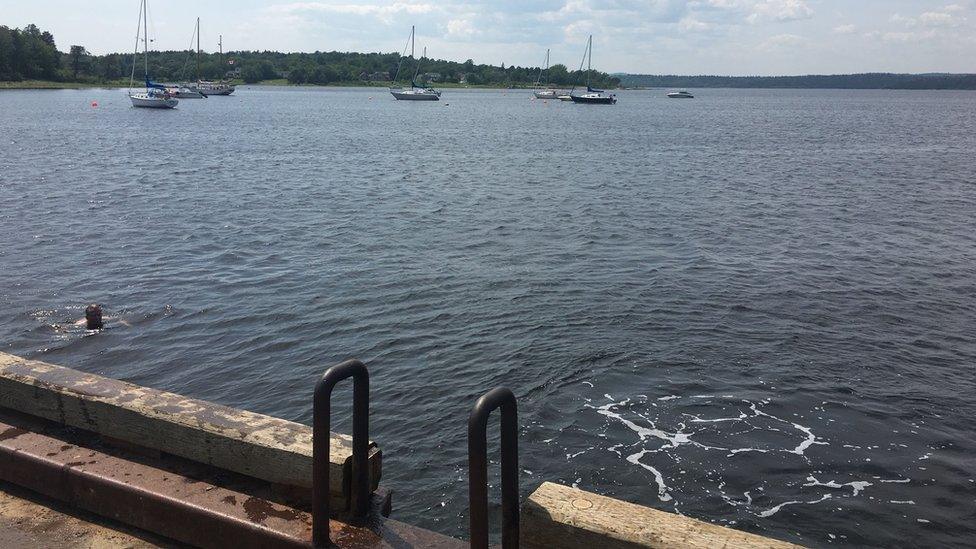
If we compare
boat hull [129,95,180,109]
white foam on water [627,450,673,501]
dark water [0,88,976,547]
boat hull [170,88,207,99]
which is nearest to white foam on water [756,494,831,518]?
dark water [0,88,976,547]

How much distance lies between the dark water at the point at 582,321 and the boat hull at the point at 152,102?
7561 centimetres

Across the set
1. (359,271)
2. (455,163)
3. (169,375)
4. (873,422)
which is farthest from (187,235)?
(455,163)

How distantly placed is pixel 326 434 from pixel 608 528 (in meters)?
1.56

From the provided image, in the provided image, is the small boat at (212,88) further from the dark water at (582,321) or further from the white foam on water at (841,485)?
the white foam on water at (841,485)

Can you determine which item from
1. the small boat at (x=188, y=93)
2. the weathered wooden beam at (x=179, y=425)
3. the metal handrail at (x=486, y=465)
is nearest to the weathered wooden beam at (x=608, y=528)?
the metal handrail at (x=486, y=465)

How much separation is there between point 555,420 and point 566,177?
31.4 m

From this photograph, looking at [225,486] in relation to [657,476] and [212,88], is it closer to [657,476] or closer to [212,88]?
[657,476]

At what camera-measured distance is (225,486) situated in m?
4.96

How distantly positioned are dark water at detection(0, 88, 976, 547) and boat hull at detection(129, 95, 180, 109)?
75.6m

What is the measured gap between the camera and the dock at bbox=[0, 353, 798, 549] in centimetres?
394

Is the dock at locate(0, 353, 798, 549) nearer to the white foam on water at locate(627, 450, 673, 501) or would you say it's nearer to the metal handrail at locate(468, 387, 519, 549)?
the metal handrail at locate(468, 387, 519, 549)

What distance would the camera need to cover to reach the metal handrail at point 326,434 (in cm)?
418

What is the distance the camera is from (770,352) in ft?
46.3

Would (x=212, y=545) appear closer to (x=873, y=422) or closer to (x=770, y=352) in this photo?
(x=873, y=422)
